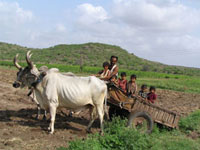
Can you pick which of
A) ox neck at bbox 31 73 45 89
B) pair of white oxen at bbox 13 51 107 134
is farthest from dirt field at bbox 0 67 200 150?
ox neck at bbox 31 73 45 89

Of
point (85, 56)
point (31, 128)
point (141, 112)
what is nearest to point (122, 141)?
point (141, 112)

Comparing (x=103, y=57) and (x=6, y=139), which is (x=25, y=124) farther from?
(x=103, y=57)

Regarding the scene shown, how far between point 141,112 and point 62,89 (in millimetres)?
2256

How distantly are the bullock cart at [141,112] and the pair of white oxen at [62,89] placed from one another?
38 cm

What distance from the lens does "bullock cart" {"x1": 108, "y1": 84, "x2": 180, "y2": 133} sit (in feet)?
21.1

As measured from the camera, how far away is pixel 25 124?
6.96 metres

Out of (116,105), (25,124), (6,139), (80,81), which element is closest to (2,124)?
(25,124)

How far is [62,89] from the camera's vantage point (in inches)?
250

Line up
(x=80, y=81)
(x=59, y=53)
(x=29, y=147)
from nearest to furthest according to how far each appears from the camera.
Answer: (x=29, y=147) → (x=80, y=81) → (x=59, y=53)

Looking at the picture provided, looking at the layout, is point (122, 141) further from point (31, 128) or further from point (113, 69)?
point (31, 128)

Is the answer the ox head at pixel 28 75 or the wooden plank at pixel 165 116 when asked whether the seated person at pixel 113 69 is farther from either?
the ox head at pixel 28 75

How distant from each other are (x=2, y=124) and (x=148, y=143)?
414cm

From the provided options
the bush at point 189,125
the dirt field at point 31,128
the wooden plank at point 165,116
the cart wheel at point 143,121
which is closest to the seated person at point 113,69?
the cart wheel at point 143,121

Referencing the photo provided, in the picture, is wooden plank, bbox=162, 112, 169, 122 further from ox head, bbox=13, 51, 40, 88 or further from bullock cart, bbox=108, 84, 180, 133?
ox head, bbox=13, 51, 40, 88
